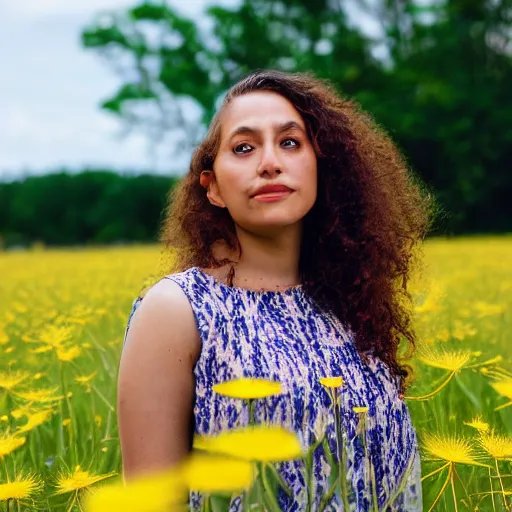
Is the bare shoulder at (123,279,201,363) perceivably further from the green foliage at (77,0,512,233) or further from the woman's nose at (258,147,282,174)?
the green foliage at (77,0,512,233)

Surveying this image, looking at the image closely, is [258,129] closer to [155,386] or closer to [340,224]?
[340,224]

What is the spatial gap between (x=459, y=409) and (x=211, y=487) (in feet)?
4.97

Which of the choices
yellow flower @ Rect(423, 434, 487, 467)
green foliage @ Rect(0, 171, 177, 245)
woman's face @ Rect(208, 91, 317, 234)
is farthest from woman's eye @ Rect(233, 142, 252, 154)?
green foliage @ Rect(0, 171, 177, 245)

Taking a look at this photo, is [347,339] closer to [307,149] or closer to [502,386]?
[307,149]

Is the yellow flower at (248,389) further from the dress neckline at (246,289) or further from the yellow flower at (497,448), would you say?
the dress neckline at (246,289)

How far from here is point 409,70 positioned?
18953 millimetres

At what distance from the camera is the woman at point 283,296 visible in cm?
129

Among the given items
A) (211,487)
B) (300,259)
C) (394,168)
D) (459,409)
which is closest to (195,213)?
(300,259)

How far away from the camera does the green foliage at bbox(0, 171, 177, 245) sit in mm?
22422

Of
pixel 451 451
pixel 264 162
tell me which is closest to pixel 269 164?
pixel 264 162

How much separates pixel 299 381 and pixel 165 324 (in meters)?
0.24

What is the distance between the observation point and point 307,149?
1497 millimetres

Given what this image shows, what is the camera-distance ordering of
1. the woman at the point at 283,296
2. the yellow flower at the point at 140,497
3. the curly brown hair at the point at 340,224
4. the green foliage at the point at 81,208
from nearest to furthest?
the yellow flower at the point at 140,497
the woman at the point at 283,296
the curly brown hair at the point at 340,224
the green foliage at the point at 81,208

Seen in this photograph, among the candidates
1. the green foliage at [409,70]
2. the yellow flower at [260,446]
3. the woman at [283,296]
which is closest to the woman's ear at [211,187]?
the woman at [283,296]
